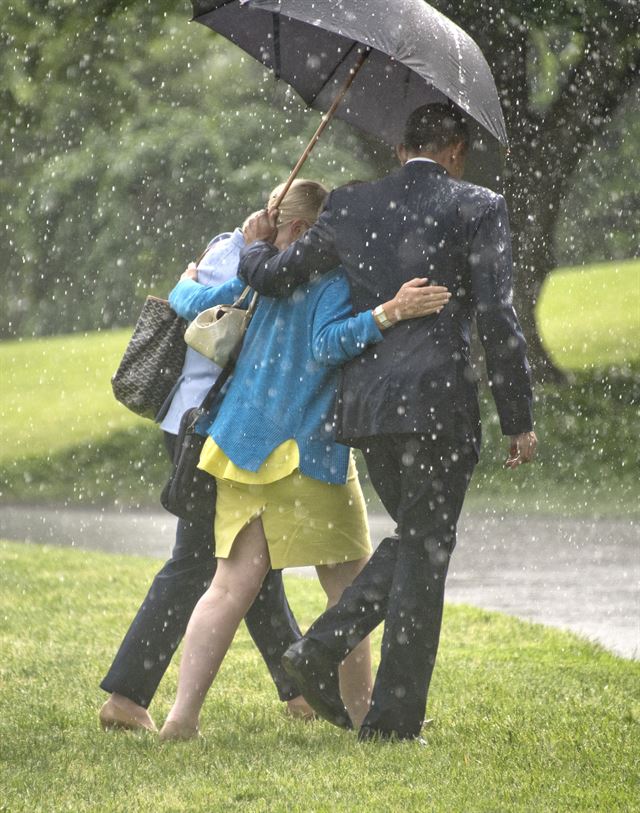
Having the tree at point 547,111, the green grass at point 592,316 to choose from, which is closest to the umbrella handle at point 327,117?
the tree at point 547,111

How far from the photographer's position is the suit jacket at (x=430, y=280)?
14.8 feet

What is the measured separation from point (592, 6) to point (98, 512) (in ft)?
22.0

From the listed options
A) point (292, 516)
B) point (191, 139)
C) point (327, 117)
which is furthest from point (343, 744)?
point (191, 139)

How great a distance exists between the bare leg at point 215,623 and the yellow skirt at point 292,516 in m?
0.05

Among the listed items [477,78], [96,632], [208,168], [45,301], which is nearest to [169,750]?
[477,78]

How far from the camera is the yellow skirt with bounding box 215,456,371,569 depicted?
481cm

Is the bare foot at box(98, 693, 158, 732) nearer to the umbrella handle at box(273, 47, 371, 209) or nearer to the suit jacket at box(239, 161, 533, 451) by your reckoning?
the suit jacket at box(239, 161, 533, 451)

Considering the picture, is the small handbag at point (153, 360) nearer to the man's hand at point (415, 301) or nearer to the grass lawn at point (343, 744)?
the man's hand at point (415, 301)

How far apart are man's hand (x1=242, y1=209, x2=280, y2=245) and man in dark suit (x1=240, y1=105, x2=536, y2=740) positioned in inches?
5.8

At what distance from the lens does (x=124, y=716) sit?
5.16 meters

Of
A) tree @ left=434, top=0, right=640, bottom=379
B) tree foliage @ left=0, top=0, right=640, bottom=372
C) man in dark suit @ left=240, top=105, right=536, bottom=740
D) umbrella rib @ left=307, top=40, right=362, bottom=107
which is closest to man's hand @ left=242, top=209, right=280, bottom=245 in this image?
man in dark suit @ left=240, top=105, right=536, bottom=740

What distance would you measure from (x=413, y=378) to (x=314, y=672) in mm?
995

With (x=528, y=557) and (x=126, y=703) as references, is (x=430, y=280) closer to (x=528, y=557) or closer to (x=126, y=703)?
(x=126, y=703)

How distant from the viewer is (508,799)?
13.1ft
